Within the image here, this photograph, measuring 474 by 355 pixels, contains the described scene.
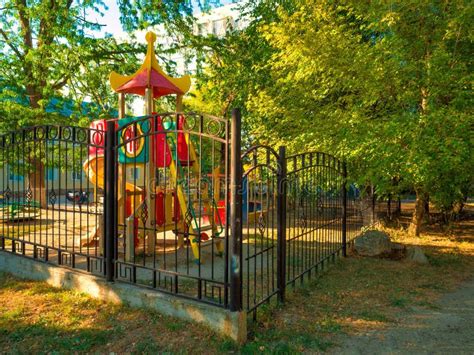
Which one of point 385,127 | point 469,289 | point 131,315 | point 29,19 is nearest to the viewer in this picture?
point 131,315

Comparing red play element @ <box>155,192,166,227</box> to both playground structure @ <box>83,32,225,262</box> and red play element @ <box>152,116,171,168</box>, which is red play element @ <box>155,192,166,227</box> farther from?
red play element @ <box>152,116,171,168</box>

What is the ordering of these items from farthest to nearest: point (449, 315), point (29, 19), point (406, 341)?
1. point (29, 19)
2. point (449, 315)
3. point (406, 341)

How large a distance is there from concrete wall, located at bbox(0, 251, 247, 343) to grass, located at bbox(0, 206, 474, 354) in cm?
10

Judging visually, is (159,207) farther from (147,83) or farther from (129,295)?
(129,295)

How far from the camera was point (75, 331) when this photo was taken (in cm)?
400

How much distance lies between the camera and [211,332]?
383cm

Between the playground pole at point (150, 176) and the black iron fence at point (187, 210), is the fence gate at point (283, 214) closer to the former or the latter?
the black iron fence at point (187, 210)

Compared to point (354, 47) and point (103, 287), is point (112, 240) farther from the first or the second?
point (354, 47)

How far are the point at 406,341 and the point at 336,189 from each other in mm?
4177

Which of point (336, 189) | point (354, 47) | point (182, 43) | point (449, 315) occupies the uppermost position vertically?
point (182, 43)

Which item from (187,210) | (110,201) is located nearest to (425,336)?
(187,210)

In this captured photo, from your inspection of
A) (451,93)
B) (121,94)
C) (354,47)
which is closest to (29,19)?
(121,94)

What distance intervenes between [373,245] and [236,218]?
4.75 m

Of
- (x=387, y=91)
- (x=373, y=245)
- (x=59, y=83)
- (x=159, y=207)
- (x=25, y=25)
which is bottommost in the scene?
(x=373, y=245)
